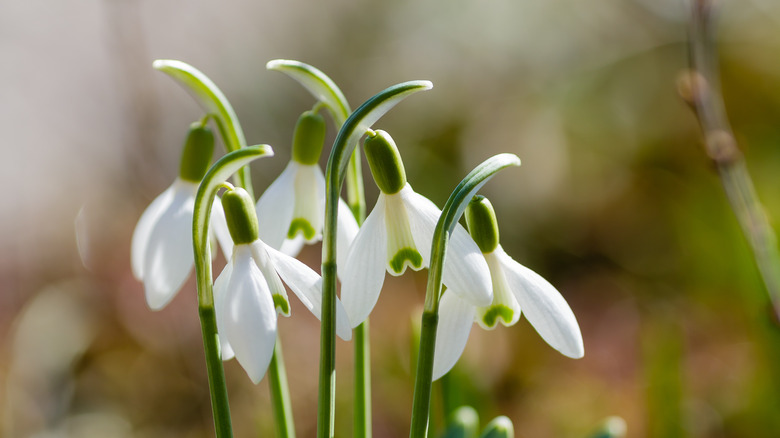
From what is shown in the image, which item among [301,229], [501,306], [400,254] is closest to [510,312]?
[501,306]

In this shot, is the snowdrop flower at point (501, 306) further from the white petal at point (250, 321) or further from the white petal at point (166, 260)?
the white petal at point (166, 260)

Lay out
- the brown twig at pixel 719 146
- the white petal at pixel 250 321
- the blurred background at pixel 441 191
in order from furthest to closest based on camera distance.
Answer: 1. the blurred background at pixel 441 191
2. the brown twig at pixel 719 146
3. the white petal at pixel 250 321

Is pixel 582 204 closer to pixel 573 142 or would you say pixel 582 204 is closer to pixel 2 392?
pixel 573 142

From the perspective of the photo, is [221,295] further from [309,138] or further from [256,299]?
[309,138]

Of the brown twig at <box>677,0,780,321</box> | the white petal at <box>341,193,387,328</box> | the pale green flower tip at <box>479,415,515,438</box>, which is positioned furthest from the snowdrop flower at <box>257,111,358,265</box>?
the brown twig at <box>677,0,780,321</box>

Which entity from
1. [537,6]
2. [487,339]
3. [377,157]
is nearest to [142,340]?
[487,339]

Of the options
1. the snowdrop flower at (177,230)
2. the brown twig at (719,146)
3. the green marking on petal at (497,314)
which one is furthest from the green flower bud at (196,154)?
the brown twig at (719,146)
